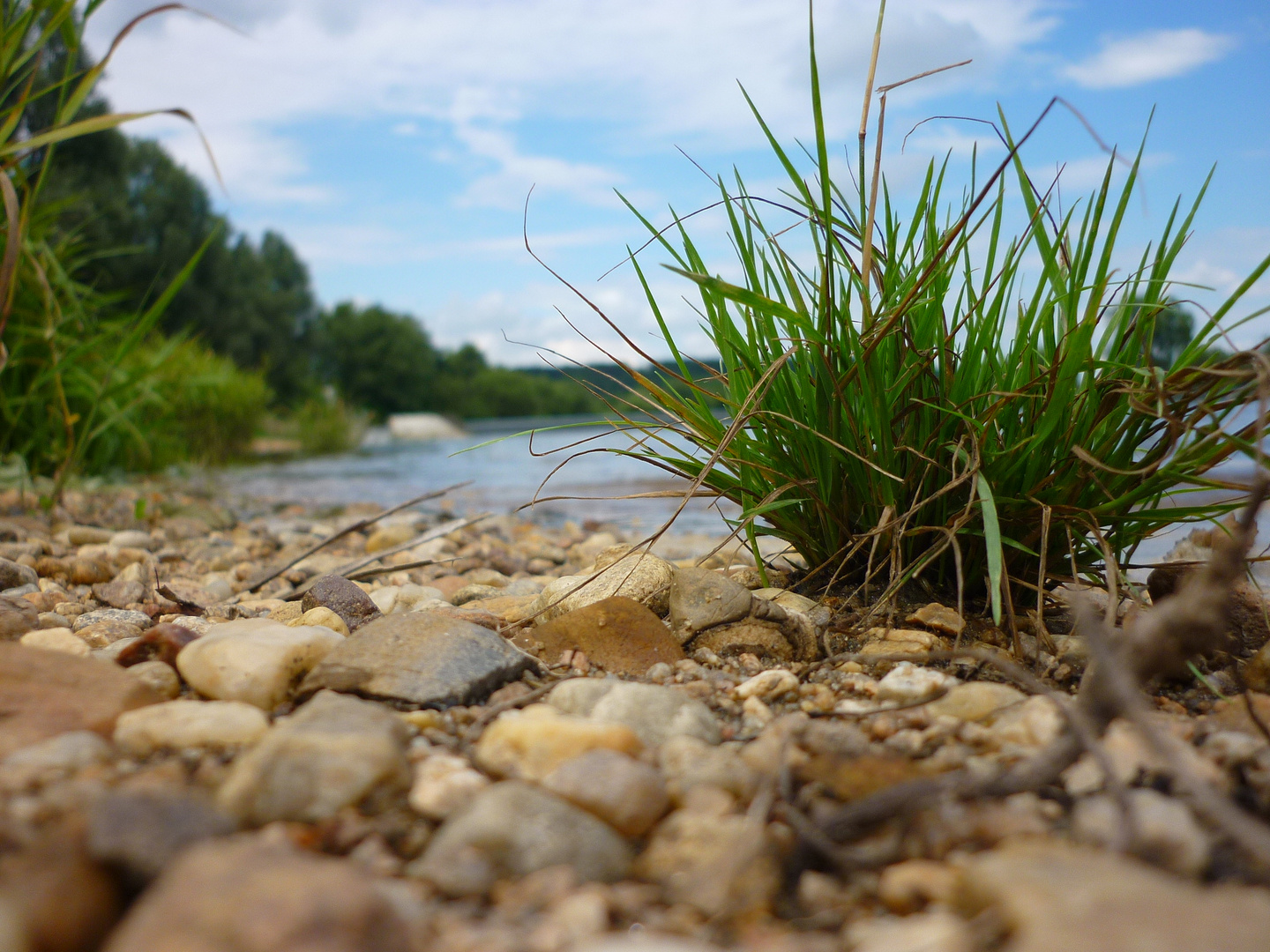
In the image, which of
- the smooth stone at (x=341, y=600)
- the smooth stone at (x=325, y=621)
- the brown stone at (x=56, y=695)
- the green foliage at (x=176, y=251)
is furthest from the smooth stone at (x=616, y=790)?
the green foliage at (x=176, y=251)

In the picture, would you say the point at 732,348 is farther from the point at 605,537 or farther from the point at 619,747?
the point at 605,537

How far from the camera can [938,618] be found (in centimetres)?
161

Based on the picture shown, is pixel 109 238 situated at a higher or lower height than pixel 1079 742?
higher

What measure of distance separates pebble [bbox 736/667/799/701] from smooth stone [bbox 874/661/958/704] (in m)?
0.14

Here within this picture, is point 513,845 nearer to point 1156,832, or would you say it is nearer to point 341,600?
point 1156,832

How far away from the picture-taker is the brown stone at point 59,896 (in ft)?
2.29

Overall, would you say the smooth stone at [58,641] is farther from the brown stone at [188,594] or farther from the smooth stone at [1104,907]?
the smooth stone at [1104,907]

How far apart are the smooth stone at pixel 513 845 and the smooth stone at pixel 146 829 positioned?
20cm

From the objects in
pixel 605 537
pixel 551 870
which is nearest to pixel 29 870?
pixel 551 870

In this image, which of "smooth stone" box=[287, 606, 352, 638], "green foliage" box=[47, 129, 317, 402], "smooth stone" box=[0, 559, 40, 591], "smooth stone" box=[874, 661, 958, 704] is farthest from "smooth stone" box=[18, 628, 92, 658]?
"green foliage" box=[47, 129, 317, 402]

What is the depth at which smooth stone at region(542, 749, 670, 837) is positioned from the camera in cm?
94

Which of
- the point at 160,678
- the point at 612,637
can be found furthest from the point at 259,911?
the point at 612,637

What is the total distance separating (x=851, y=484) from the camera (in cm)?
179

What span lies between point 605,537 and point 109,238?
19795 mm
